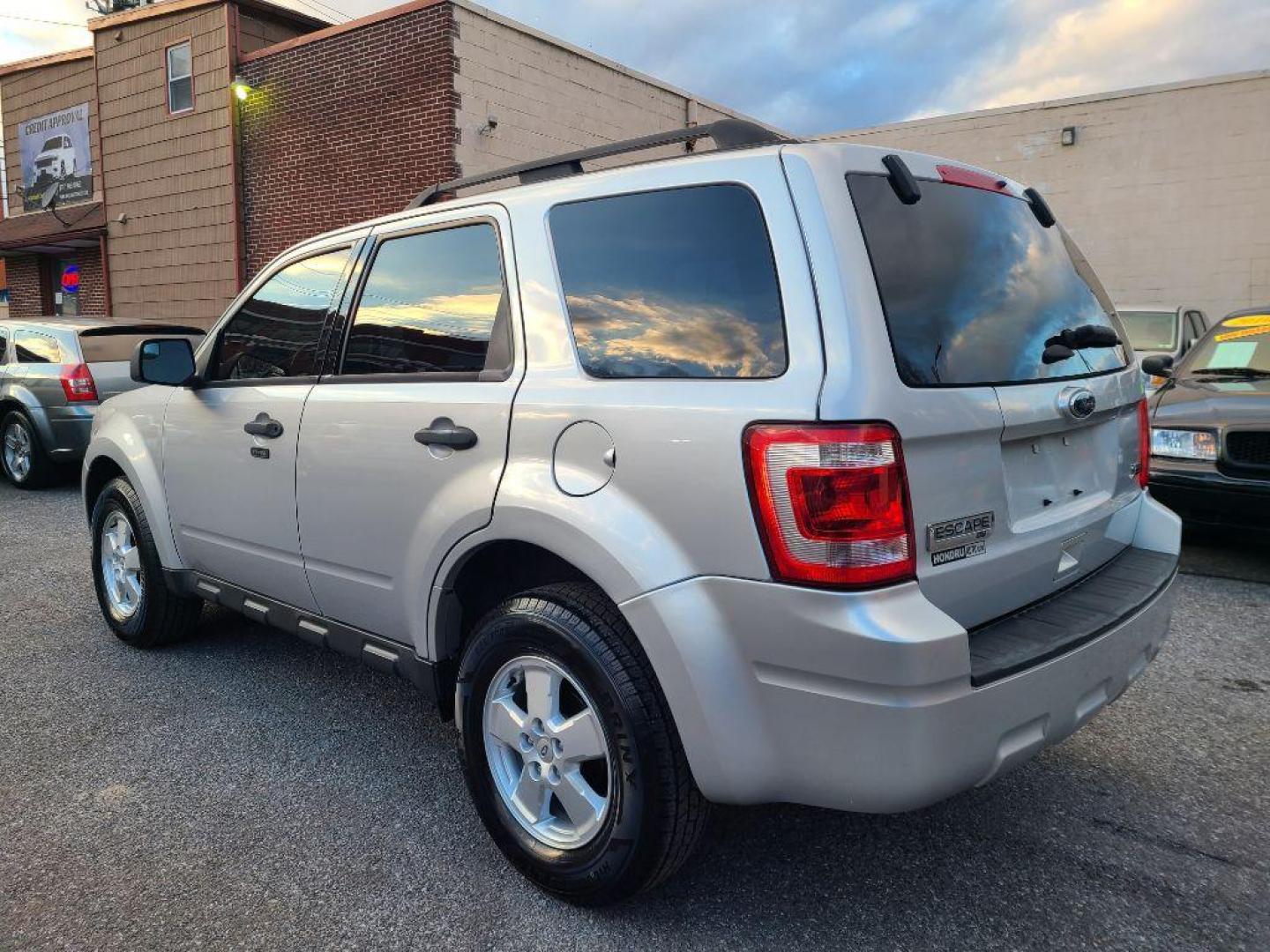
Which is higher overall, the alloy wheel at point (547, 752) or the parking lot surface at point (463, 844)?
the alloy wheel at point (547, 752)

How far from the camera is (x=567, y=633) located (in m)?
2.26

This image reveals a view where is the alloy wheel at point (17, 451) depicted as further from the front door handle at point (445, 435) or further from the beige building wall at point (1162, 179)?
the beige building wall at point (1162, 179)

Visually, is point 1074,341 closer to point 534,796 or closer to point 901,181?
point 901,181

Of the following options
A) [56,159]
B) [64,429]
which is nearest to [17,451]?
[64,429]

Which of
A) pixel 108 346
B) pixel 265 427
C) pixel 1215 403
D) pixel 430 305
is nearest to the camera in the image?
pixel 430 305

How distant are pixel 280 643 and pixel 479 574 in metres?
2.19

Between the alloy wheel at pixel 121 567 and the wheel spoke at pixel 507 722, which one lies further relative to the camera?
the alloy wheel at pixel 121 567

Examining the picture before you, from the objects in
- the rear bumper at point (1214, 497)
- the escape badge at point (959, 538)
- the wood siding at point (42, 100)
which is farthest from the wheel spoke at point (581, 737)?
the wood siding at point (42, 100)

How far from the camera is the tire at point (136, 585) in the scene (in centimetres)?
413

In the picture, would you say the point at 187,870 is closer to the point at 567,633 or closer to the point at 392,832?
the point at 392,832

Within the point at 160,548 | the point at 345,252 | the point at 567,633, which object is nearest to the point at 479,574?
the point at 567,633

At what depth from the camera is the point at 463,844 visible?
273cm

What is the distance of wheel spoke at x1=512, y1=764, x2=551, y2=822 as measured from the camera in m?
2.46

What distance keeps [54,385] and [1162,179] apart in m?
15.5
